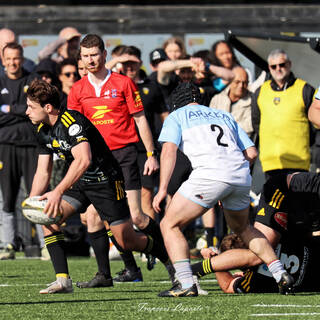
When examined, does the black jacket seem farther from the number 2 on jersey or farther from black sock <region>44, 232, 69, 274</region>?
the number 2 on jersey

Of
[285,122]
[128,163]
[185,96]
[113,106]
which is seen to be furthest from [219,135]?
Result: [285,122]

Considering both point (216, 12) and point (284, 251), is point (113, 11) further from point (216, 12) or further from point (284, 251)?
point (284, 251)

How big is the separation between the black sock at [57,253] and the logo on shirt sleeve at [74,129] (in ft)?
3.44

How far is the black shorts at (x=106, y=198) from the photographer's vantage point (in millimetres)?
8461

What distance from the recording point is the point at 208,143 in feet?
25.1

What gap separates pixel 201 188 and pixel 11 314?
1.89 meters

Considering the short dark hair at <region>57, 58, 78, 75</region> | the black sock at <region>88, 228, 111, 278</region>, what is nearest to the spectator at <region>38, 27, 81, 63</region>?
the short dark hair at <region>57, 58, 78, 75</region>

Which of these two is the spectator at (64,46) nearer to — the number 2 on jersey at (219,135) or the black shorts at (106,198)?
the black shorts at (106,198)

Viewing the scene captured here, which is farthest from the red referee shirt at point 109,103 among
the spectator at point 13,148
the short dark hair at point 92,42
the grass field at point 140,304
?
the spectator at point 13,148

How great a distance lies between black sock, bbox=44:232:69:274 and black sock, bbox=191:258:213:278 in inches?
41.7

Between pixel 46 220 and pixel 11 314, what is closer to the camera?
pixel 11 314

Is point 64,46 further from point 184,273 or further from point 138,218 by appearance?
point 184,273

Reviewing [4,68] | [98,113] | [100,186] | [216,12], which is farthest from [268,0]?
[100,186]

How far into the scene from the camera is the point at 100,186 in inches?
333
